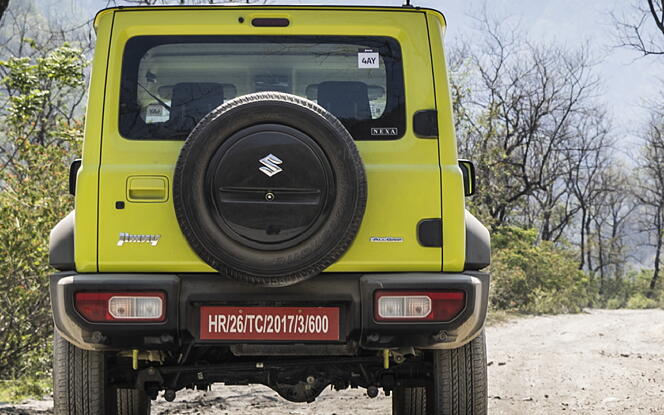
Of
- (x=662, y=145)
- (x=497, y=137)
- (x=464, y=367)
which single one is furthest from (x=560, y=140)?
(x=464, y=367)

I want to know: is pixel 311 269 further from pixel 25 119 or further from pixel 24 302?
pixel 25 119

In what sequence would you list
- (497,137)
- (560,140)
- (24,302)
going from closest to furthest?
(24,302) → (497,137) → (560,140)

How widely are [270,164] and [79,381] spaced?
145 cm

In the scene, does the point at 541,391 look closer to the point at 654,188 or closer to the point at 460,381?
the point at 460,381

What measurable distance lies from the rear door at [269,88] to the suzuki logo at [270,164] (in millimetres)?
486

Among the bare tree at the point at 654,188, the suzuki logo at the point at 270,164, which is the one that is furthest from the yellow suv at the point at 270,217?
the bare tree at the point at 654,188

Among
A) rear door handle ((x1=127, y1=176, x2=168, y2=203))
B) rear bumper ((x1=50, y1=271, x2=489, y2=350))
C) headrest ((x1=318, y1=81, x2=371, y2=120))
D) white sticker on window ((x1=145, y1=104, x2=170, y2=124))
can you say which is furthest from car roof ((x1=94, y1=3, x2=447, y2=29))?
rear bumper ((x1=50, y1=271, x2=489, y2=350))

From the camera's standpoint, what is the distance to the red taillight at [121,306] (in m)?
3.76

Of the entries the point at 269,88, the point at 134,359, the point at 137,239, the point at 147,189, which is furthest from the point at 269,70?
the point at 134,359

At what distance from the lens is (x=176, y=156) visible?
3.89 metres

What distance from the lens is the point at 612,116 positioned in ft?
151

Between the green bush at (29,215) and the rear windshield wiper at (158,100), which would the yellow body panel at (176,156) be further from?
the green bush at (29,215)

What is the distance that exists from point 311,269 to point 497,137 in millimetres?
28019

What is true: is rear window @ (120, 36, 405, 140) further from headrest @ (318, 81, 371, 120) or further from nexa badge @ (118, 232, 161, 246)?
nexa badge @ (118, 232, 161, 246)
